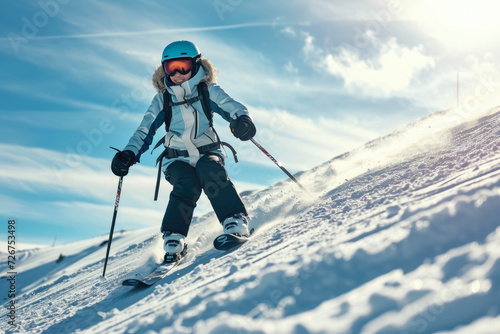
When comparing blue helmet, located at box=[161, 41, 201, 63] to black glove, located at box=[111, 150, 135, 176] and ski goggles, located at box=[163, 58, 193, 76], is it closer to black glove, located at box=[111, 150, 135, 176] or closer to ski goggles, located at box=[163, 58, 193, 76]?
ski goggles, located at box=[163, 58, 193, 76]

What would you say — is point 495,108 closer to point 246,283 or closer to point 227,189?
point 227,189

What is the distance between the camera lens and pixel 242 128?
384 centimetres

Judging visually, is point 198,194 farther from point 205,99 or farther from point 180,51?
point 180,51

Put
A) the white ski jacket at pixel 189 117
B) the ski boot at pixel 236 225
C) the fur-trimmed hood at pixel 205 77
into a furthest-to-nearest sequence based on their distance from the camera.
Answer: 1. the fur-trimmed hood at pixel 205 77
2. the white ski jacket at pixel 189 117
3. the ski boot at pixel 236 225

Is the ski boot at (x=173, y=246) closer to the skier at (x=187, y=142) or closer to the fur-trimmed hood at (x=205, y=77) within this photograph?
the skier at (x=187, y=142)

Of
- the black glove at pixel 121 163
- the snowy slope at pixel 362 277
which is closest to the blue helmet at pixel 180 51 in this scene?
the black glove at pixel 121 163

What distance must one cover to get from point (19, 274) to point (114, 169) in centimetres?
871

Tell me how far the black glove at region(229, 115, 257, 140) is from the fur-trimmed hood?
0.75 meters

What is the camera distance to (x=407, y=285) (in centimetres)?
151

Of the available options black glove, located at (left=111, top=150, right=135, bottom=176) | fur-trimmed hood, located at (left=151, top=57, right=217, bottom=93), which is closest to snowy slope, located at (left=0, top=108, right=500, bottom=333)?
black glove, located at (left=111, top=150, right=135, bottom=176)

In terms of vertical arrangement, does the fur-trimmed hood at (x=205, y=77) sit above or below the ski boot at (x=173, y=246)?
above

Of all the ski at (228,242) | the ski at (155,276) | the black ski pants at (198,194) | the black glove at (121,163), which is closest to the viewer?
the ski at (155,276)

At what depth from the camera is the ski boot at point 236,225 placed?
11.9 ft

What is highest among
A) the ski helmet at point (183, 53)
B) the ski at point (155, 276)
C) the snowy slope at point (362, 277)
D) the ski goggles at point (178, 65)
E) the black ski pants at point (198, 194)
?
the ski helmet at point (183, 53)
